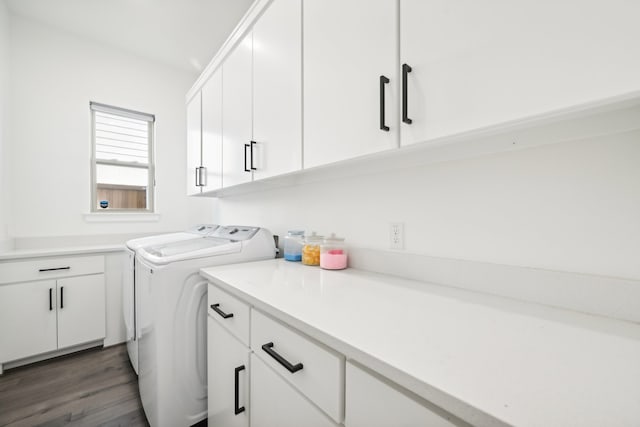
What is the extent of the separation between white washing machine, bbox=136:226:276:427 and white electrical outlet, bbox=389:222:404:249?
826 millimetres

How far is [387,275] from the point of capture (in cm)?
118

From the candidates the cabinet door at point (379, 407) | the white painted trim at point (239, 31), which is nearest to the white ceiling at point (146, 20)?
the white painted trim at point (239, 31)

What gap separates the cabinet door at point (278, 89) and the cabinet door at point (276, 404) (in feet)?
2.72

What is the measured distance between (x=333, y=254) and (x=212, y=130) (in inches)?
57.4

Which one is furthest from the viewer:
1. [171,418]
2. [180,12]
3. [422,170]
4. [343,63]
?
[180,12]

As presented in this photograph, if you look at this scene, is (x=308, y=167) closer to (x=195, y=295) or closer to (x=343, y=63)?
(x=343, y=63)

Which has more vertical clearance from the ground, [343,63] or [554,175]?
Result: [343,63]

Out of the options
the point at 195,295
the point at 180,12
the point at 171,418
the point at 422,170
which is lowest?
the point at 171,418

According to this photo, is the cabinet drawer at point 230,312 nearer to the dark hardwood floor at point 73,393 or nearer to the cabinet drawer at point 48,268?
the dark hardwood floor at point 73,393

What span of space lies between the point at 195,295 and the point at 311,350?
0.88 metres

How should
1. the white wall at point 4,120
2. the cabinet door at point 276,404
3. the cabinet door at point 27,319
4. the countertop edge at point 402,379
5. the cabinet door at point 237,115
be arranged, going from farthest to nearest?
the white wall at point 4,120 → the cabinet door at point 27,319 → the cabinet door at point 237,115 → the cabinet door at point 276,404 → the countertop edge at point 402,379

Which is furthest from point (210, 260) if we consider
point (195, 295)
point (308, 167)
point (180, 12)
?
point (180, 12)

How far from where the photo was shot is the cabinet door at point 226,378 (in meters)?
0.95

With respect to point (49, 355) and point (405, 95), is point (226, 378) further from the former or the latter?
point (49, 355)
